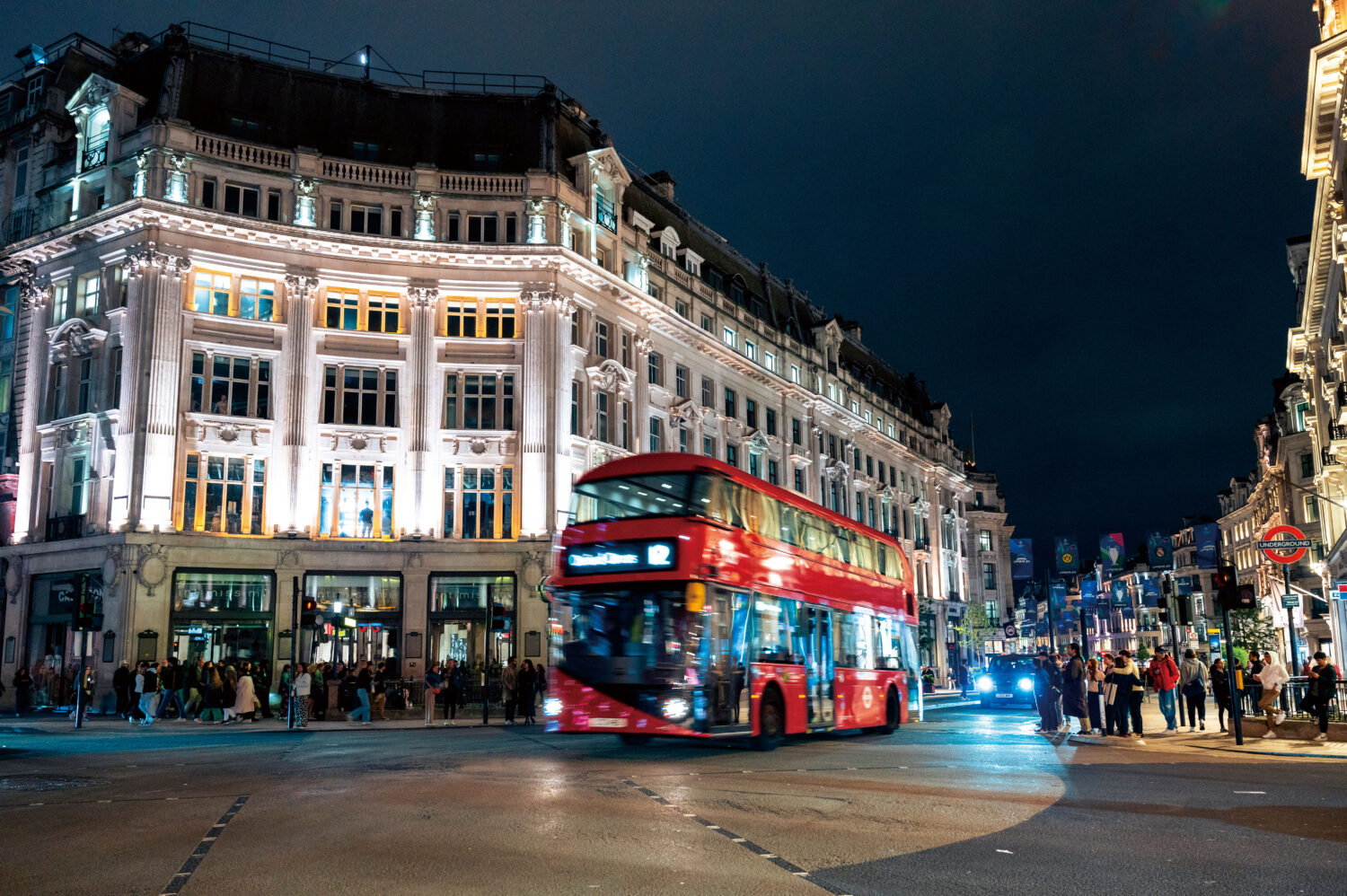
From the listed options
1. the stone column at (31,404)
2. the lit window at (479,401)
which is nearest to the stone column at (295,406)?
the lit window at (479,401)

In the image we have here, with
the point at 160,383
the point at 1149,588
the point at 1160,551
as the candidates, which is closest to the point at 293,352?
the point at 160,383

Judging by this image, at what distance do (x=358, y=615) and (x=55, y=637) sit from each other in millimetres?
10167

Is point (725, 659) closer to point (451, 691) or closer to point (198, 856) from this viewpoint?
point (198, 856)

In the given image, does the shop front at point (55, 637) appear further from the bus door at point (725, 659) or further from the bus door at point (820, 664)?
the bus door at point (725, 659)

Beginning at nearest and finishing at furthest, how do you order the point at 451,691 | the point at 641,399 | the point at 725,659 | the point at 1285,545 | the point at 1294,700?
1. the point at 725,659
2. the point at 1294,700
3. the point at 1285,545
4. the point at 451,691
5. the point at 641,399

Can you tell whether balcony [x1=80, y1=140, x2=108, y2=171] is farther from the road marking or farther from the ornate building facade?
the road marking

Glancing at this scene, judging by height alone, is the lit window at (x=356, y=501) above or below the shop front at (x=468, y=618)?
above

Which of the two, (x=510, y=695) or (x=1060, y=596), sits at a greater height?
(x=1060, y=596)

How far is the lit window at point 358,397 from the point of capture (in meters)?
38.6

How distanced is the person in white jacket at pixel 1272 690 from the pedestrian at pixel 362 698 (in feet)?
72.1

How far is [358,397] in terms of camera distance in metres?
38.8

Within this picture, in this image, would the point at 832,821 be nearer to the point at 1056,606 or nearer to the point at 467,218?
the point at 467,218

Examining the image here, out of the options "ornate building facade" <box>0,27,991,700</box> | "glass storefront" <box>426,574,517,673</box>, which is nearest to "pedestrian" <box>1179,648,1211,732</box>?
"ornate building facade" <box>0,27,991,700</box>

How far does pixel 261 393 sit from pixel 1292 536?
32.0m
